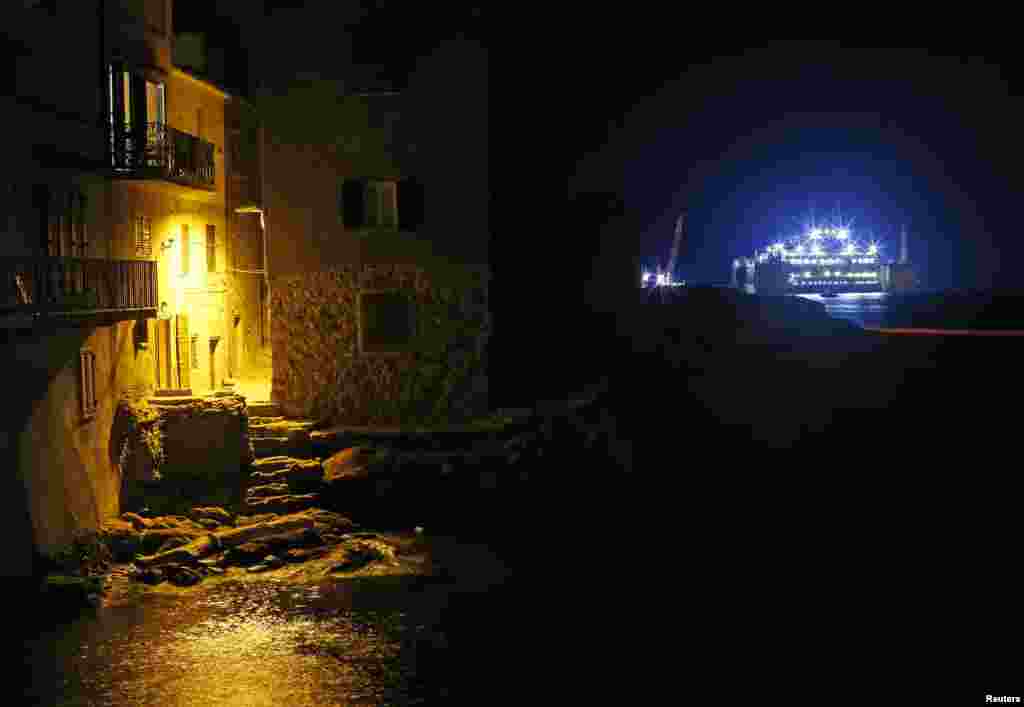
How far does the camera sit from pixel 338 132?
91.2ft

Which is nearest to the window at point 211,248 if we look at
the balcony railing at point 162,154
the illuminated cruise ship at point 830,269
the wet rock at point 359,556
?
the balcony railing at point 162,154

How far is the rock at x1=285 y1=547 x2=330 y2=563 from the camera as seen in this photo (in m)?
22.6

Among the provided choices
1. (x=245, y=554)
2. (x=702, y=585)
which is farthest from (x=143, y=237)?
(x=702, y=585)

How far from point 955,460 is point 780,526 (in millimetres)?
5861

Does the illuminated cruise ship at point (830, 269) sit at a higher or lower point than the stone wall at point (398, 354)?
higher

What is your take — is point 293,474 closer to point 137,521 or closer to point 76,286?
point 137,521

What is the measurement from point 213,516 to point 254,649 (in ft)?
22.4

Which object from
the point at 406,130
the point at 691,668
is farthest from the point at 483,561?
the point at 406,130

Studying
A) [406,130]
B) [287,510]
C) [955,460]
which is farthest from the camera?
[955,460]

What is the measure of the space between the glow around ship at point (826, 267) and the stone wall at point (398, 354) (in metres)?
53.3

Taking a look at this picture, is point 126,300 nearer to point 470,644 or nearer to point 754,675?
point 470,644

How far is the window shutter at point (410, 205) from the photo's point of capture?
90.9 feet

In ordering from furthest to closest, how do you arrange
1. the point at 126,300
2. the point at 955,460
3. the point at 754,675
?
the point at 955,460, the point at 126,300, the point at 754,675

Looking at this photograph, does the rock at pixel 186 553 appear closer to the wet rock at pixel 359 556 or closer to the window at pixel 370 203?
the wet rock at pixel 359 556
